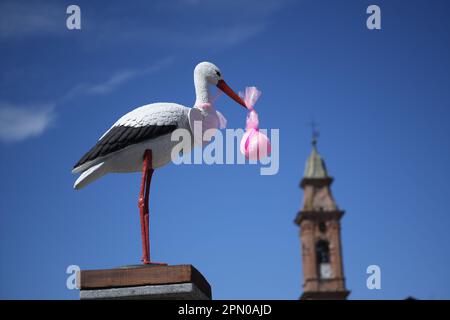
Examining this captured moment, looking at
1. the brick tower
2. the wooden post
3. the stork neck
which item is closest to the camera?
the wooden post

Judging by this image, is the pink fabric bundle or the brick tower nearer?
the pink fabric bundle

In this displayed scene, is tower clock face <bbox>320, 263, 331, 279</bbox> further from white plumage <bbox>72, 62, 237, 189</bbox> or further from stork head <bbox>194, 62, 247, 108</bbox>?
white plumage <bbox>72, 62, 237, 189</bbox>

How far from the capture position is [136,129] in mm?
7070

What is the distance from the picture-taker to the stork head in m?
7.62

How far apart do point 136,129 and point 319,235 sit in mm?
66164

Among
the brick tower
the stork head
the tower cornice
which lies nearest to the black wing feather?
the stork head

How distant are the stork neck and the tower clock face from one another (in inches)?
2578

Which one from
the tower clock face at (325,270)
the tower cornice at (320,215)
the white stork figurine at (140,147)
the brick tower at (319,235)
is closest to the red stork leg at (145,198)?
the white stork figurine at (140,147)

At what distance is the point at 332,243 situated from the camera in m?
72.2

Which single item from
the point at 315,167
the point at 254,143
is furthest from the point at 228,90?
the point at 315,167
